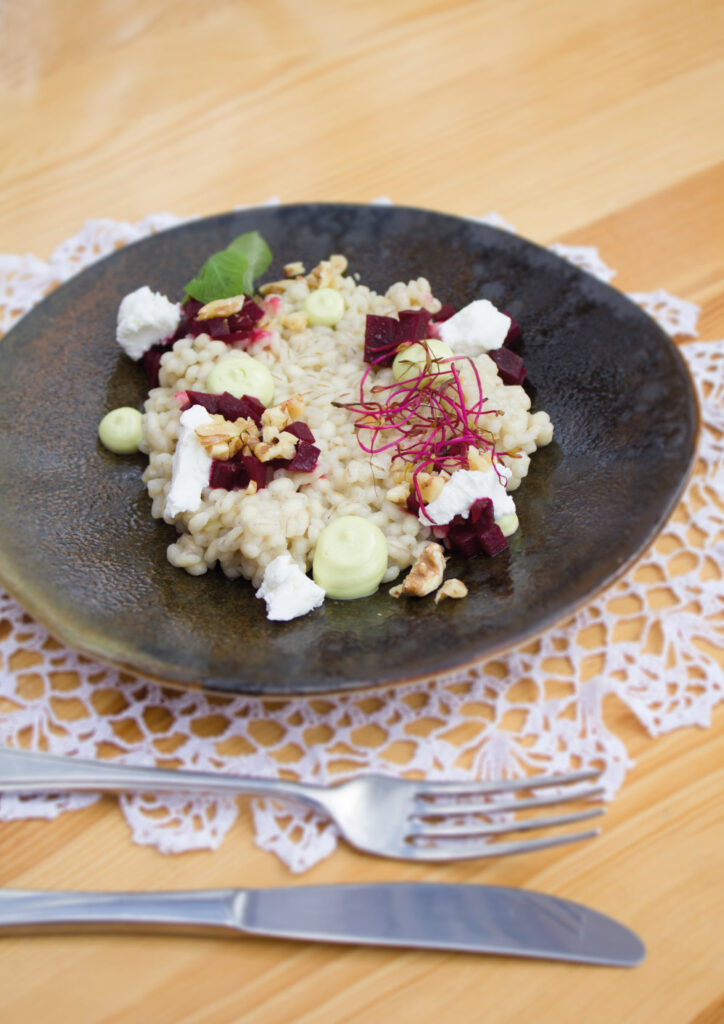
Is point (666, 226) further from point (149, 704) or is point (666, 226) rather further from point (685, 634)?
point (149, 704)

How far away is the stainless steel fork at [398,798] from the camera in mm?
1532

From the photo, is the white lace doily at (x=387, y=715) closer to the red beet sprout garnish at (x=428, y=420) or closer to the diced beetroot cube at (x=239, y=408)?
the red beet sprout garnish at (x=428, y=420)

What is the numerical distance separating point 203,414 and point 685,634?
111 cm

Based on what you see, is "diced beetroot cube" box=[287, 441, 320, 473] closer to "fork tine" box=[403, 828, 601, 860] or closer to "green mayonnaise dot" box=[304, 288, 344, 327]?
"green mayonnaise dot" box=[304, 288, 344, 327]

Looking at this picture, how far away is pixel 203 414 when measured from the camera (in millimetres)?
2000

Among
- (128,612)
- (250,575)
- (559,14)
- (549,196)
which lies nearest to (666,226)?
(549,196)

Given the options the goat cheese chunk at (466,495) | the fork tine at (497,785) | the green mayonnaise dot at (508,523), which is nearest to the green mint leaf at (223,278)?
the goat cheese chunk at (466,495)

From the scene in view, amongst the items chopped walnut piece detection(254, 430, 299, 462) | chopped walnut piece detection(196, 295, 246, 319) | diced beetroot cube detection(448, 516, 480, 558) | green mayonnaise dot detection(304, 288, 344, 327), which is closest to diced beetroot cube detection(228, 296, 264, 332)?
chopped walnut piece detection(196, 295, 246, 319)

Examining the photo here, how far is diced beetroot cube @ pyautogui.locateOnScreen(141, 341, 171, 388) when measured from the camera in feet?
7.48

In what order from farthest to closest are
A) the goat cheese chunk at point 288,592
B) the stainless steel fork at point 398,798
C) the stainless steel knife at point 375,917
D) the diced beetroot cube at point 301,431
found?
the diced beetroot cube at point 301,431 → the goat cheese chunk at point 288,592 → the stainless steel fork at point 398,798 → the stainless steel knife at point 375,917

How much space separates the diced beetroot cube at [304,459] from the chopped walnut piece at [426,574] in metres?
0.31

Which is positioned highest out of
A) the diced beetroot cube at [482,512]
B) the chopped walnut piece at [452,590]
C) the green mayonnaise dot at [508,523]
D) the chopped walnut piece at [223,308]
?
the chopped walnut piece at [223,308]

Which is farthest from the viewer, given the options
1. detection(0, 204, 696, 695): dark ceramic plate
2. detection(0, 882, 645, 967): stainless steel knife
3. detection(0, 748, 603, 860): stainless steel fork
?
detection(0, 204, 696, 695): dark ceramic plate

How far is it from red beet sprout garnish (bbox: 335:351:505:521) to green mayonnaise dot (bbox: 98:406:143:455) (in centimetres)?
49
